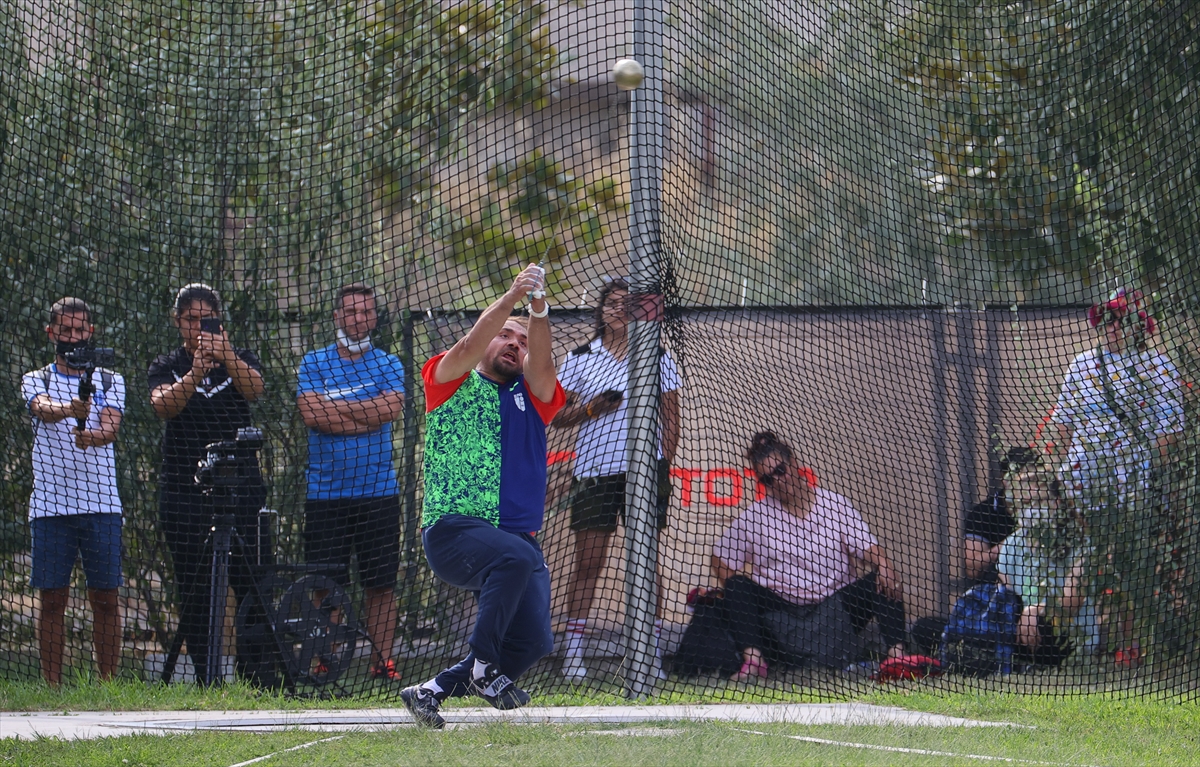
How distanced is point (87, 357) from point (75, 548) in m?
0.88

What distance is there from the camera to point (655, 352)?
5.45 meters

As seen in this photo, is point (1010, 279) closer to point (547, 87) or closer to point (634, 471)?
point (634, 471)

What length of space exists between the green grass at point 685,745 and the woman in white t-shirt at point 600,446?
4.85 ft

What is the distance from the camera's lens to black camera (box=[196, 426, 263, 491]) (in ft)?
18.4

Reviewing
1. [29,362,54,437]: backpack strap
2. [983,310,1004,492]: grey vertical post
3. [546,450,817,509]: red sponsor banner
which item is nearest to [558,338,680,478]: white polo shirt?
[546,450,817,509]: red sponsor banner

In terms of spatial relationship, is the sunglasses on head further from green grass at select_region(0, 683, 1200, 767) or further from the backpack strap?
the backpack strap

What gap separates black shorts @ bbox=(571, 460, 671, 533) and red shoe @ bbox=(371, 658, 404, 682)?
1034 millimetres

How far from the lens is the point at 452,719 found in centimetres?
462

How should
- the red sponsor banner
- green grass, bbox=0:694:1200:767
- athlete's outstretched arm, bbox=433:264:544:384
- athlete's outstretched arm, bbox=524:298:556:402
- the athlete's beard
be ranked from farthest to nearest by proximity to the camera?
the red sponsor banner → the athlete's beard → athlete's outstretched arm, bbox=524:298:556:402 → athlete's outstretched arm, bbox=433:264:544:384 → green grass, bbox=0:694:1200:767

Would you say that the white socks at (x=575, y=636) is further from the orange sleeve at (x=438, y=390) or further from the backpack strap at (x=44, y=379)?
the backpack strap at (x=44, y=379)

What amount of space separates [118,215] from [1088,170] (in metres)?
4.46

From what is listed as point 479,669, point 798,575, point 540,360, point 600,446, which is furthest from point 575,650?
point 540,360

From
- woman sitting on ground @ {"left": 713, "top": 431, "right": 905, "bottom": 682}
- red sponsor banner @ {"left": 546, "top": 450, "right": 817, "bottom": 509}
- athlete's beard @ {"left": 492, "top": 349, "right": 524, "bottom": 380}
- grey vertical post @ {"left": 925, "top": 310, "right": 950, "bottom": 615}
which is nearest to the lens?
athlete's beard @ {"left": 492, "top": 349, "right": 524, "bottom": 380}

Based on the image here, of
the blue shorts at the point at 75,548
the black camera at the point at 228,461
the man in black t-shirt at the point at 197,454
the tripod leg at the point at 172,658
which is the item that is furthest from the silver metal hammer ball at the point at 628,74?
the tripod leg at the point at 172,658
